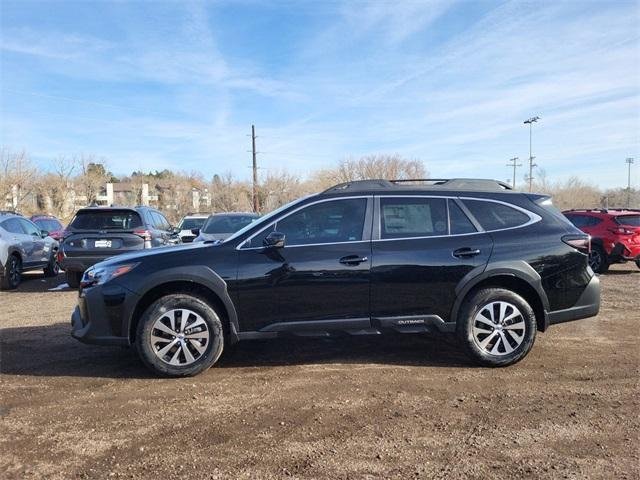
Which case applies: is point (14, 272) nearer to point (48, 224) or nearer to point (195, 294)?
point (195, 294)

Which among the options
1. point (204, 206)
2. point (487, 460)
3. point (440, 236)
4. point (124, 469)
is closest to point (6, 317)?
point (124, 469)

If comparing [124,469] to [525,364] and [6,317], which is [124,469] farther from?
[6,317]

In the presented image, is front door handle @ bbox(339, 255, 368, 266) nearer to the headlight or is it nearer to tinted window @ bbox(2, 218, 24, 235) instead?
the headlight

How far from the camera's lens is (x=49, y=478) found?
112 inches

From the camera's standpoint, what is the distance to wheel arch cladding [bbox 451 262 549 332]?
182 inches

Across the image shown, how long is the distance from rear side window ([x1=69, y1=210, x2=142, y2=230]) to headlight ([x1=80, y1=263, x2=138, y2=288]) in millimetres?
4583

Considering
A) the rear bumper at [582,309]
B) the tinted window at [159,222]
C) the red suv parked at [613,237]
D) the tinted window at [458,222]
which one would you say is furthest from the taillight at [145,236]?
the red suv parked at [613,237]

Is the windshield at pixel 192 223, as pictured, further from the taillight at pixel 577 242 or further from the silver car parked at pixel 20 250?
the taillight at pixel 577 242

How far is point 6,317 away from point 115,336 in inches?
158

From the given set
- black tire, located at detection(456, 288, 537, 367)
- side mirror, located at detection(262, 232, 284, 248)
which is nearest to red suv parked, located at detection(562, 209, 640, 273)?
black tire, located at detection(456, 288, 537, 367)

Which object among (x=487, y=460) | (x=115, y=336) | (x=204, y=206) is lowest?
(x=487, y=460)

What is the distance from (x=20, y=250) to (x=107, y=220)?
298 cm

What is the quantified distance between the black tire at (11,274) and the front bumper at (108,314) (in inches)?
272

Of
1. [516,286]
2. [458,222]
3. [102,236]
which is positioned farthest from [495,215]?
[102,236]
